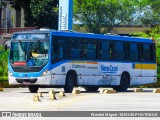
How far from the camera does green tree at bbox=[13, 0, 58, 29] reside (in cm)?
7206

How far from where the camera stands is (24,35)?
30578 mm

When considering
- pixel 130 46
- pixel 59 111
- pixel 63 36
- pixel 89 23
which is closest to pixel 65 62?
pixel 63 36

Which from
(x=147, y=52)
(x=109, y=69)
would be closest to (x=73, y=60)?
(x=109, y=69)

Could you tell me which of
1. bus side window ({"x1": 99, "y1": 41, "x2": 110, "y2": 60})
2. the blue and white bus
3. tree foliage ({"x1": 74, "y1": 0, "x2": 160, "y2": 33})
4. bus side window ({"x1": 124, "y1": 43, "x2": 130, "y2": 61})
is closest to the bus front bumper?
the blue and white bus

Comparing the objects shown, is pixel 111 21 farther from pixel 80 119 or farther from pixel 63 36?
pixel 80 119

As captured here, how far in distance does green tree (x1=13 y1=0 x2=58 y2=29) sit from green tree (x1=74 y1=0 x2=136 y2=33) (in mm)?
5067

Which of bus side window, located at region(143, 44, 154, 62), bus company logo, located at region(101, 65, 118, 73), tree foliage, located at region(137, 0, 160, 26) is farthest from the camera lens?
tree foliage, located at region(137, 0, 160, 26)

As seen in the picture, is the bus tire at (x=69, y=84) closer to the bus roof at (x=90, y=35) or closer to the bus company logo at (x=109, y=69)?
the bus roof at (x=90, y=35)

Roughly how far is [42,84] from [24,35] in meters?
2.46

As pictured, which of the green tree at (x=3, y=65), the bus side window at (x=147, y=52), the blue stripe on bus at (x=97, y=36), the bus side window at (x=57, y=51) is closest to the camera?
the bus side window at (x=57, y=51)

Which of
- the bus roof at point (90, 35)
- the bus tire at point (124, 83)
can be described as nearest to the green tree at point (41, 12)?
the bus roof at point (90, 35)

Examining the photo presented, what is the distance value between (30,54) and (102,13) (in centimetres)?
4791

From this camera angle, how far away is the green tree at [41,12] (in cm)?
7206

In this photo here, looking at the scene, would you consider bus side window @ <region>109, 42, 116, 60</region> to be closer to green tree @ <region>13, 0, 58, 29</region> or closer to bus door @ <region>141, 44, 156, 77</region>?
bus door @ <region>141, 44, 156, 77</region>
